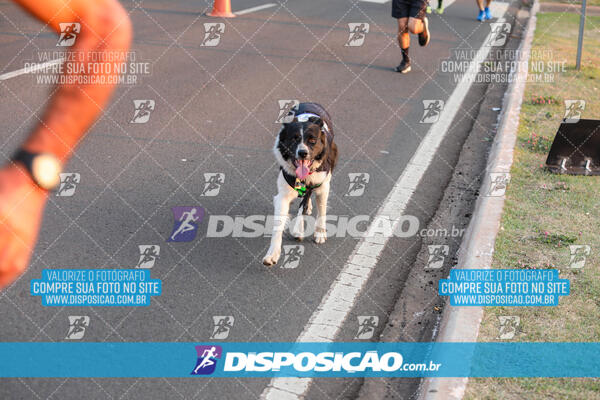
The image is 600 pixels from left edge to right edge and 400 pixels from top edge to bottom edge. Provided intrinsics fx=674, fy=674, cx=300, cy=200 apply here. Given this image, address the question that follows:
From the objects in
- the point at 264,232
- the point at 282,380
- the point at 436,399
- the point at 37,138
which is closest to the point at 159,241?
the point at 264,232

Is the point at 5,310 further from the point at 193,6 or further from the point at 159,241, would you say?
the point at 193,6

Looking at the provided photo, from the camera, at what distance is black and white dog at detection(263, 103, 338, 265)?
4711 mm

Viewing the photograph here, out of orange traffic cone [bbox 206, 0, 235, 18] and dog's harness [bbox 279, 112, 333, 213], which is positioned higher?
dog's harness [bbox 279, 112, 333, 213]

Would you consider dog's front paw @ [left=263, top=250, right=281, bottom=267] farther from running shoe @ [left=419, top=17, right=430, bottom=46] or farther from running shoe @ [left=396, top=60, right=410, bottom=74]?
running shoe @ [left=419, top=17, right=430, bottom=46]

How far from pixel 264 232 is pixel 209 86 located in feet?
14.4

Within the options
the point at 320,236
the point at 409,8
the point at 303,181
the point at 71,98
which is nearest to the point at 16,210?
the point at 71,98

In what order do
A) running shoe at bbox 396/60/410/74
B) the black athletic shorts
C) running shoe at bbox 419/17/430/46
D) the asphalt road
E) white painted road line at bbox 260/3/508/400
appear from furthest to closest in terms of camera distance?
running shoe at bbox 419/17/430/46, running shoe at bbox 396/60/410/74, the black athletic shorts, the asphalt road, white painted road line at bbox 260/3/508/400

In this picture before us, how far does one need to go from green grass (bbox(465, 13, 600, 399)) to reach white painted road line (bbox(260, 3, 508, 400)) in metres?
0.87

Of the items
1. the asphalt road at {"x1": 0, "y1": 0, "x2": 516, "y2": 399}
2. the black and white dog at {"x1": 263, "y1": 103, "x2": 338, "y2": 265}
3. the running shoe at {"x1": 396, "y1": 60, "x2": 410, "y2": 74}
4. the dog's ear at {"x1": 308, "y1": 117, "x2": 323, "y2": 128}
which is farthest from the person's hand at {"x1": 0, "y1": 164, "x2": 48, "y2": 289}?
the running shoe at {"x1": 396, "y1": 60, "x2": 410, "y2": 74}

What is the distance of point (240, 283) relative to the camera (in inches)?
181

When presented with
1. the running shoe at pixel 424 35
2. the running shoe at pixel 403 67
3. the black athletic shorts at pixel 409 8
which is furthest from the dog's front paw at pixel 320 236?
the running shoe at pixel 424 35

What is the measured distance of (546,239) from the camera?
516 cm

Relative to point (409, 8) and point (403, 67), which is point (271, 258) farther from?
point (409, 8)

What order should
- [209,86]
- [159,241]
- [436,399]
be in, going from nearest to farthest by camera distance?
1. [436,399]
2. [159,241]
3. [209,86]
